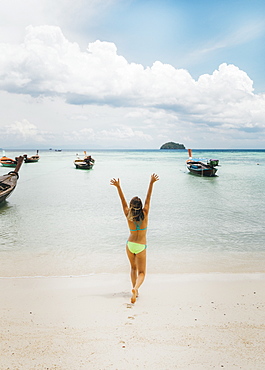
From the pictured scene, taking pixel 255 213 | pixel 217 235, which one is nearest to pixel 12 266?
pixel 217 235

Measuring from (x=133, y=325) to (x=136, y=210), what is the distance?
5.82 feet

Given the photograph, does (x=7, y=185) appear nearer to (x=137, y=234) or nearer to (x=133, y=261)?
(x=133, y=261)

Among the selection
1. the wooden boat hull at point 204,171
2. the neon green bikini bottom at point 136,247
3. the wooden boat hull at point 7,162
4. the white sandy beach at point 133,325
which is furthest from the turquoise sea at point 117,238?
the wooden boat hull at point 7,162

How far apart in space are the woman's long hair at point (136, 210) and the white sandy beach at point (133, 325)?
157cm

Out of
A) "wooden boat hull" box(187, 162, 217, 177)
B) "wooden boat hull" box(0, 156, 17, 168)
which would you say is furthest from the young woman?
"wooden boat hull" box(0, 156, 17, 168)

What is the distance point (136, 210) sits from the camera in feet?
15.9

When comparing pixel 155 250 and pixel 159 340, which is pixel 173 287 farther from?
pixel 155 250

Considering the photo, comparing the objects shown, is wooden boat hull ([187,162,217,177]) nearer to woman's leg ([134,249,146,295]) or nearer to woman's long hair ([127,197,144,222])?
woman's leg ([134,249,146,295])

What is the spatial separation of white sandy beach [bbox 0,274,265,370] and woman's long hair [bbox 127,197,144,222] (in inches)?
61.7

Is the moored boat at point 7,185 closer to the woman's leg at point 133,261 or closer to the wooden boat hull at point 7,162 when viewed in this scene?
the woman's leg at point 133,261

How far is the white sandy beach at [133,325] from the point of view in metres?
3.73

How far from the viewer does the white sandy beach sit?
3732 mm

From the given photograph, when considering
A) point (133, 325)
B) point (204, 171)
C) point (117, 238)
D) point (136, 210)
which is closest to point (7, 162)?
point (204, 171)

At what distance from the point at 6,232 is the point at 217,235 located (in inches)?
349
